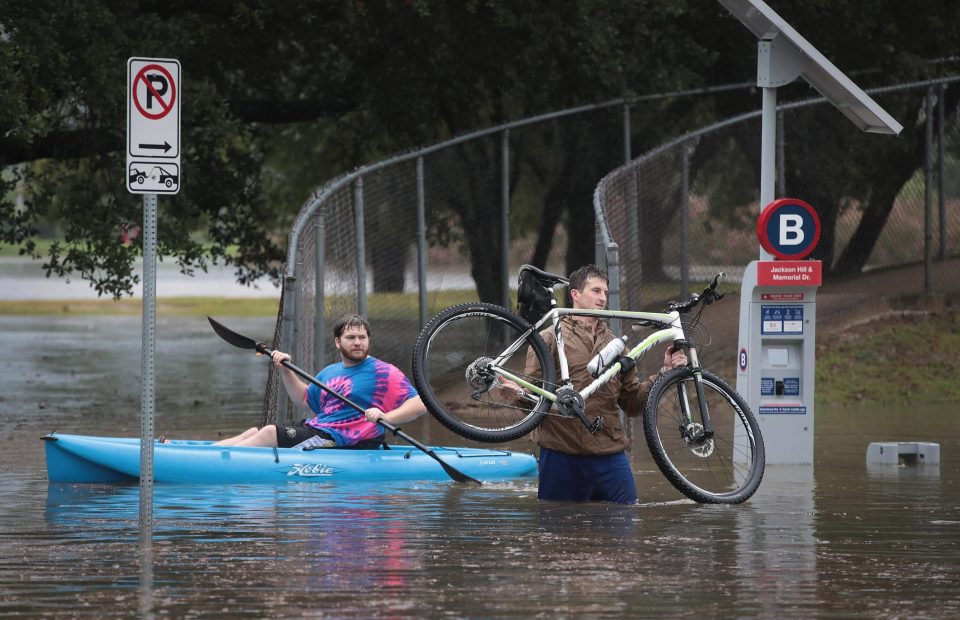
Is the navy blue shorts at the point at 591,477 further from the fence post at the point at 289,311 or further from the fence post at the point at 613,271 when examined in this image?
the fence post at the point at 289,311

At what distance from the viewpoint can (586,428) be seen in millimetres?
10203

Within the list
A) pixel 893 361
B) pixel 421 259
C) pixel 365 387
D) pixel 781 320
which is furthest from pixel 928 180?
pixel 365 387

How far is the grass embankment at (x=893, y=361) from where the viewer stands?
19.0 m

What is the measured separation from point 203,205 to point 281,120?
246 centimetres

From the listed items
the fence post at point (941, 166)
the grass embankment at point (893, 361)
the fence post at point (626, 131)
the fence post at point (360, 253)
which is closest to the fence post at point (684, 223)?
the grass embankment at point (893, 361)

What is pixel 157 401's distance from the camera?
20344mm

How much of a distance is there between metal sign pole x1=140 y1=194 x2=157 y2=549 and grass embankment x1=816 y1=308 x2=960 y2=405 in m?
10.7

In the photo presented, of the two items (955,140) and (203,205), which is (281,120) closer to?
(203,205)

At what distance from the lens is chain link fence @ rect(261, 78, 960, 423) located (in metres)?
15.9

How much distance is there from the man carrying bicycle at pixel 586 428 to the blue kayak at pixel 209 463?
2.11 m

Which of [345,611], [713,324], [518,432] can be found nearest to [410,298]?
[713,324]

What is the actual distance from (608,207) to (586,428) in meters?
5.43

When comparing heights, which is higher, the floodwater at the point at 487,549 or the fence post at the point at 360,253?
the fence post at the point at 360,253

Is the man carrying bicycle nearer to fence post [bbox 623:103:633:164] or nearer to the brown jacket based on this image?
the brown jacket
